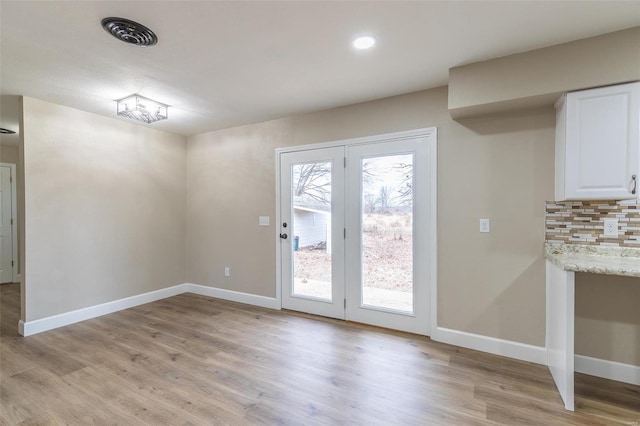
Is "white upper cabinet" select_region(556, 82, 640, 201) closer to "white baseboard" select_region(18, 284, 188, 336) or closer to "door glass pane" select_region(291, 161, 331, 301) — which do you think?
"door glass pane" select_region(291, 161, 331, 301)

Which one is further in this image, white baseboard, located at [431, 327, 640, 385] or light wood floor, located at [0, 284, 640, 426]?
white baseboard, located at [431, 327, 640, 385]

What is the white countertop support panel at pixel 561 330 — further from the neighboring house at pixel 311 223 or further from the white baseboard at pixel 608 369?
the neighboring house at pixel 311 223

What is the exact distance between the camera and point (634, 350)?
7.18 ft

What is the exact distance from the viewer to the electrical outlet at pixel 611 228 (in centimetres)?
222

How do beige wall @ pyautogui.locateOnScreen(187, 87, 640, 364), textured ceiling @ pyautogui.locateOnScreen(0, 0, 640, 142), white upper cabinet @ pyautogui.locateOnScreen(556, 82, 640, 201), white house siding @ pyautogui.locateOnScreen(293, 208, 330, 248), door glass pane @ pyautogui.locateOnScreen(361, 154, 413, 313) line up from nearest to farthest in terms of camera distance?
textured ceiling @ pyautogui.locateOnScreen(0, 0, 640, 142)
white upper cabinet @ pyautogui.locateOnScreen(556, 82, 640, 201)
beige wall @ pyautogui.locateOnScreen(187, 87, 640, 364)
door glass pane @ pyautogui.locateOnScreen(361, 154, 413, 313)
white house siding @ pyautogui.locateOnScreen(293, 208, 330, 248)

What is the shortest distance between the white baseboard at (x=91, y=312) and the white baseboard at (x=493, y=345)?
3.71m

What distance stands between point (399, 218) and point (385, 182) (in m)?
0.41

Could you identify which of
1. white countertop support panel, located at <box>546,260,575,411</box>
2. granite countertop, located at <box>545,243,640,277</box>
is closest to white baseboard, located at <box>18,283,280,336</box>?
white countertop support panel, located at <box>546,260,575,411</box>

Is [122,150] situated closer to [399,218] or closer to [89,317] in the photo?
[89,317]

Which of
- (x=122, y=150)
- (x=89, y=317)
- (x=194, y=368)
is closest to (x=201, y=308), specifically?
(x=89, y=317)

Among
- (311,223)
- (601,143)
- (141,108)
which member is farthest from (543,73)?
(141,108)

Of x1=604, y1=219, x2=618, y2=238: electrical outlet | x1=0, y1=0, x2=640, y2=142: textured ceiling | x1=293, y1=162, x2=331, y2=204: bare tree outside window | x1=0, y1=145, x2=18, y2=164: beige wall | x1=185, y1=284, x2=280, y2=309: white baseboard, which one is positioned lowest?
x1=185, y1=284, x2=280, y2=309: white baseboard

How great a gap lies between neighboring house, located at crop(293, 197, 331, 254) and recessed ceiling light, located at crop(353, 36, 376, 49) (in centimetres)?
179

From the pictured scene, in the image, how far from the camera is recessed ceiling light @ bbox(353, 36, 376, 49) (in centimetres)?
204
